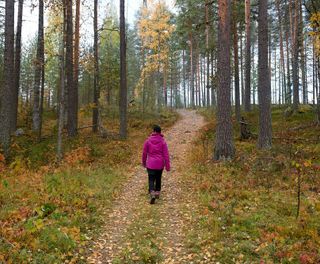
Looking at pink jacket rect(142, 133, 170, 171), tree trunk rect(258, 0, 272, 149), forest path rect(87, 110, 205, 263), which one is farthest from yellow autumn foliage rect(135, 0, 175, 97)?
pink jacket rect(142, 133, 170, 171)

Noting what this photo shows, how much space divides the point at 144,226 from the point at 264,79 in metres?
8.81

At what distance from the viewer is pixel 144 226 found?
740cm

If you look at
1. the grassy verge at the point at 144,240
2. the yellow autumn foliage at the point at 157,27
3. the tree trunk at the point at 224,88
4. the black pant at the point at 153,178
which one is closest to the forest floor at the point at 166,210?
the grassy verge at the point at 144,240

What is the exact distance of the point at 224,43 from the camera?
1263 cm

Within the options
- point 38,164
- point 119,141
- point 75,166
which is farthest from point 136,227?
point 119,141

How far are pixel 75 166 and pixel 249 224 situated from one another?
26.5 ft

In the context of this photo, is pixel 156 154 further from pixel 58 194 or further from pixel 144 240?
pixel 144 240

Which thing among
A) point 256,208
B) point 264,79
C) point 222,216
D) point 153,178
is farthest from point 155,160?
point 264,79

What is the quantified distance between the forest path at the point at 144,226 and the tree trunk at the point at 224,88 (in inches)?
82.1

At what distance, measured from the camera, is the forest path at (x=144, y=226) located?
6051mm

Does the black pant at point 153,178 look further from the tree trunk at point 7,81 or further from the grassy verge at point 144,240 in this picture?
the tree trunk at point 7,81

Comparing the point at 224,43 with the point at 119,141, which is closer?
the point at 224,43

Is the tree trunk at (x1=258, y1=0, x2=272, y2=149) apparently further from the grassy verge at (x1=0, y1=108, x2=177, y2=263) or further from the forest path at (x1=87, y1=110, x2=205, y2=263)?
the grassy verge at (x1=0, y1=108, x2=177, y2=263)

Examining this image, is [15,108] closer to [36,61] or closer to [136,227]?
[36,61]
